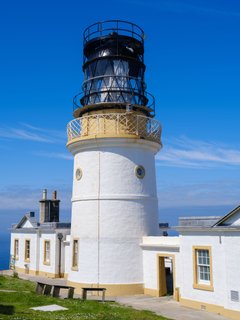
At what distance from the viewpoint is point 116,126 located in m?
19.9

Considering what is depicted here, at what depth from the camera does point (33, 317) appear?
1241cm

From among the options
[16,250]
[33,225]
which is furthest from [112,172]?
[16,250]

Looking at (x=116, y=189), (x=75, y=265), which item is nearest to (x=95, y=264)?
(x=75, y=265)

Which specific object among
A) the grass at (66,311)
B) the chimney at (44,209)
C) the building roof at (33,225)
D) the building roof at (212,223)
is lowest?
the grass at (66,311)

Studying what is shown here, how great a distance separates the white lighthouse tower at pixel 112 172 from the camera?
19.3 metres

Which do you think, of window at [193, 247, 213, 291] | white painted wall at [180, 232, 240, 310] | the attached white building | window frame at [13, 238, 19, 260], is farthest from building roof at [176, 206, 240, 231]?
window frame at [13, 238, 19, 260]

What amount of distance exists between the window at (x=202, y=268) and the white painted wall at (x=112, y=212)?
4.16 m

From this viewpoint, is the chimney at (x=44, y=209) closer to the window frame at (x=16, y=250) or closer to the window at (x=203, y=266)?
the window frame at (x=16, y=250)

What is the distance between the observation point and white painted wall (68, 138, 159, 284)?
1920 cm

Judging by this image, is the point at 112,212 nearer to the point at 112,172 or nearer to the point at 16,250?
the point at 112,172

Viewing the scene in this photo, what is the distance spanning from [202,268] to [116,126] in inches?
322

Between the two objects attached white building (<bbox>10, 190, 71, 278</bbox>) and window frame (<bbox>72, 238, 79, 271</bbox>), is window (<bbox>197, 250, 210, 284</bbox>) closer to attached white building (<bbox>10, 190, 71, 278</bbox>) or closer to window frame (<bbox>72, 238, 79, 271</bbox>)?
window frame (<bbox>72, 238, 79, 271</bbox>)

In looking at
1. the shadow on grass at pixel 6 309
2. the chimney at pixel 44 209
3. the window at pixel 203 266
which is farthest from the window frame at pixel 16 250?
the window at pixel 203 266

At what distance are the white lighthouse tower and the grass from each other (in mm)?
3121
